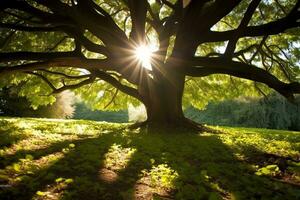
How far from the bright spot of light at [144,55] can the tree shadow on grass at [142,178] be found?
6.28 m

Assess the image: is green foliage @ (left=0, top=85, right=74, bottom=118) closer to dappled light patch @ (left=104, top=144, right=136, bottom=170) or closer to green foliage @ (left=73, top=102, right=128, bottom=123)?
green foliage @ (left=73, top=102, right=128, bottom=123)

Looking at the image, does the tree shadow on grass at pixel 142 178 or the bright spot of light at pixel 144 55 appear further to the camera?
the bright spot of light at pixel 144 55

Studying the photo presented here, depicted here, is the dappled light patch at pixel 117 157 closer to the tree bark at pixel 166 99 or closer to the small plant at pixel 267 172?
the small plant at pixel 267 172

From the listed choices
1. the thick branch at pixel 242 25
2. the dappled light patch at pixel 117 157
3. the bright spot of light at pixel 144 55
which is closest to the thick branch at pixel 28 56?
the bright spot of light at pixel 144 55

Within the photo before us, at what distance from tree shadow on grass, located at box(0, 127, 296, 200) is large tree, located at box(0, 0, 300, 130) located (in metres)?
4.82

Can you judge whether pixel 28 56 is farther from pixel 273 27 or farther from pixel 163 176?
pixel 273 27

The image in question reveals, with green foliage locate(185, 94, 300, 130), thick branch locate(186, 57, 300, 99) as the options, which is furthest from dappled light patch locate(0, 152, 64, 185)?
green foliage locate(185, 94, 300, 130)

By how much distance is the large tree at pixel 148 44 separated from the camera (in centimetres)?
1149

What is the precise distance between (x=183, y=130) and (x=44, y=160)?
791 centimetres

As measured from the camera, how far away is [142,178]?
5605 mm

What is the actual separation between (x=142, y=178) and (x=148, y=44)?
1051cm

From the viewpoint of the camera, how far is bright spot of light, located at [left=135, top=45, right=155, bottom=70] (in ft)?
44.8

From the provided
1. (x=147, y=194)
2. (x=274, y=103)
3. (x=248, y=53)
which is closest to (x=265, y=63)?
(x=248, y=53)

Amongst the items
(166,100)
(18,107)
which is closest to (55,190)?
(166,100)
